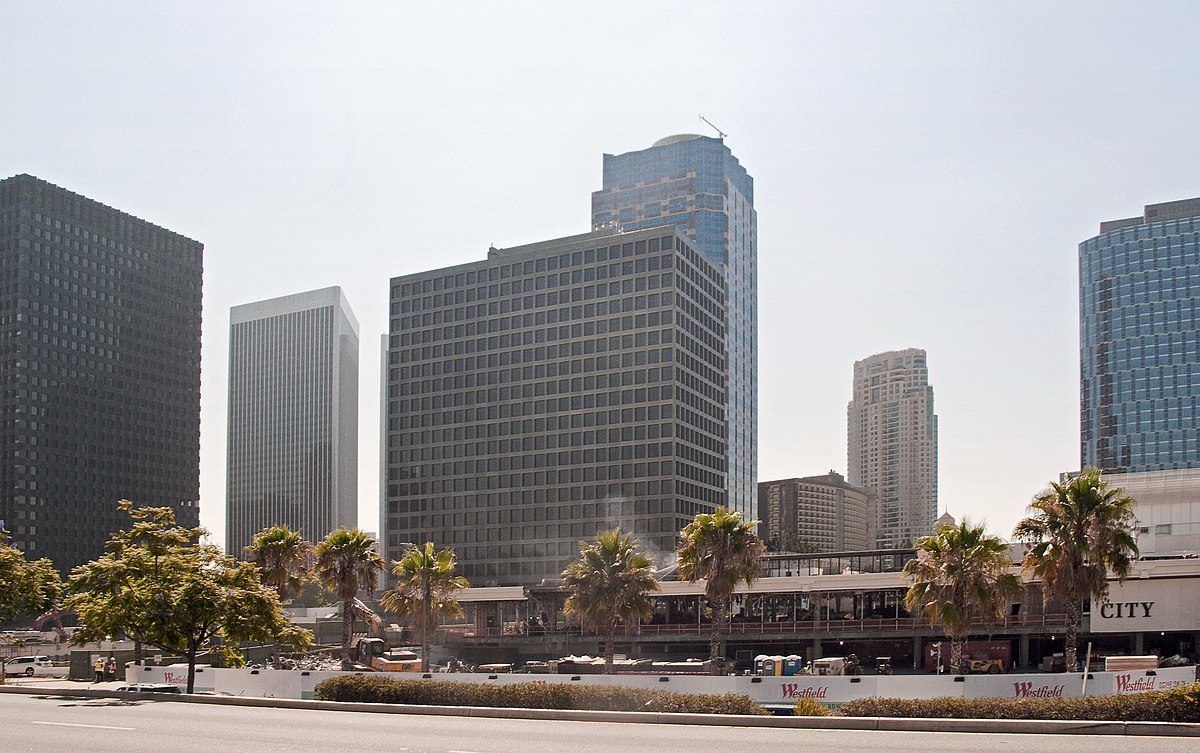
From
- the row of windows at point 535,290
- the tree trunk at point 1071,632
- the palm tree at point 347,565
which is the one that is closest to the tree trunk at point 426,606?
the palm tree at point 347,565

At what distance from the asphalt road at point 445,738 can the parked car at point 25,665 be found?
37082mm

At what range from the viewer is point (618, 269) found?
543ft

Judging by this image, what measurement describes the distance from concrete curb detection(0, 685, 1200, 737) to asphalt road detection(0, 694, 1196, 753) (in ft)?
2.27

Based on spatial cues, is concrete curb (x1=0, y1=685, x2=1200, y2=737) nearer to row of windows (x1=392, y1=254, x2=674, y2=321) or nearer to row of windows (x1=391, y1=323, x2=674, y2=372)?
row of windows (x1=391, y1=323, x2=674, y2=372)

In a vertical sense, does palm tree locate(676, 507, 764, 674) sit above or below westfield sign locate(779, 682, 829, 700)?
above

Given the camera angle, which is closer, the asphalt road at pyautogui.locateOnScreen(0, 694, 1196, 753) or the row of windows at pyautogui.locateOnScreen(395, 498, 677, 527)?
the asphalt road at pyautogui.locateOnScreen(0, 694, 1196, 753)

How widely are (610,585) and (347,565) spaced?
705 inches

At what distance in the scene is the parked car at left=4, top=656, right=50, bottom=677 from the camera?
64.5 m

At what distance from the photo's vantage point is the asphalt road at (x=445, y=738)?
23266mm

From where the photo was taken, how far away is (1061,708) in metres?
27.0

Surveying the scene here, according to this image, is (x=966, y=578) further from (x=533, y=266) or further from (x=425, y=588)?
(x=533, y=266)

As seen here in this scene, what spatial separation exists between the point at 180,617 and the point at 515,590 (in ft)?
168

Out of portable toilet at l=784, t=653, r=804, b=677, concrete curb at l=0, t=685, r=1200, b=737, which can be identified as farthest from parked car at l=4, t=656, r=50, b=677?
portable toilet at l=784, t=653, r=804, b=677

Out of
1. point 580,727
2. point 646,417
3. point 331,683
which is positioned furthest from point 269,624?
point 646,417
